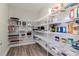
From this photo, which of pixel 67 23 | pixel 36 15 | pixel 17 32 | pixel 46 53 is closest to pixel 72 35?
pixel 67 23

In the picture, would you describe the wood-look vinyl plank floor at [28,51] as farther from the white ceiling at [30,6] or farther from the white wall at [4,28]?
the white ceiling at [30,6]

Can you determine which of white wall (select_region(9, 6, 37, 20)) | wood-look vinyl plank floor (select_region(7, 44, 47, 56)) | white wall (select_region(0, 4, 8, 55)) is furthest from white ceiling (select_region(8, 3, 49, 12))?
wood-look vinyl plank floor (select_region(7, 44, 47, 56))

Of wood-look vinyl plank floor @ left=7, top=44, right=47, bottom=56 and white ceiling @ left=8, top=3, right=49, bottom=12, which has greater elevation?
white ceiling @ left=8, top=3, right=49, bottom=12

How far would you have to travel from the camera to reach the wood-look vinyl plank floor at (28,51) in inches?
75.8

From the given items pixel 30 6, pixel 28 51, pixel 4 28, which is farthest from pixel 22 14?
pixel 28 51

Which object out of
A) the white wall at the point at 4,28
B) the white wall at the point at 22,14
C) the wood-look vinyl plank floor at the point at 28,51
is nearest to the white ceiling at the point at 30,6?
the white wall at the point at 22,14

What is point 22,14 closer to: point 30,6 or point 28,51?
point 30,6

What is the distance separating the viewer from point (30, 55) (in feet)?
6.19

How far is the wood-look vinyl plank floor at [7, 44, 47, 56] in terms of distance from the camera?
1.92 meters

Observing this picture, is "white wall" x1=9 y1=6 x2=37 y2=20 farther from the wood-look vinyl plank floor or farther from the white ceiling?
the wood-look vinyl plank floor

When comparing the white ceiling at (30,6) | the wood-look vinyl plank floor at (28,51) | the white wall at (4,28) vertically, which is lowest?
the wood-look vinyl plank floor at (28,51)

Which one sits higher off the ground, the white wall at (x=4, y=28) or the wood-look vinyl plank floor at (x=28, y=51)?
the white wall at (x=4, y=28)

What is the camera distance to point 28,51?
6.48 ft

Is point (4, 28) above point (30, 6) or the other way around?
the other way around
